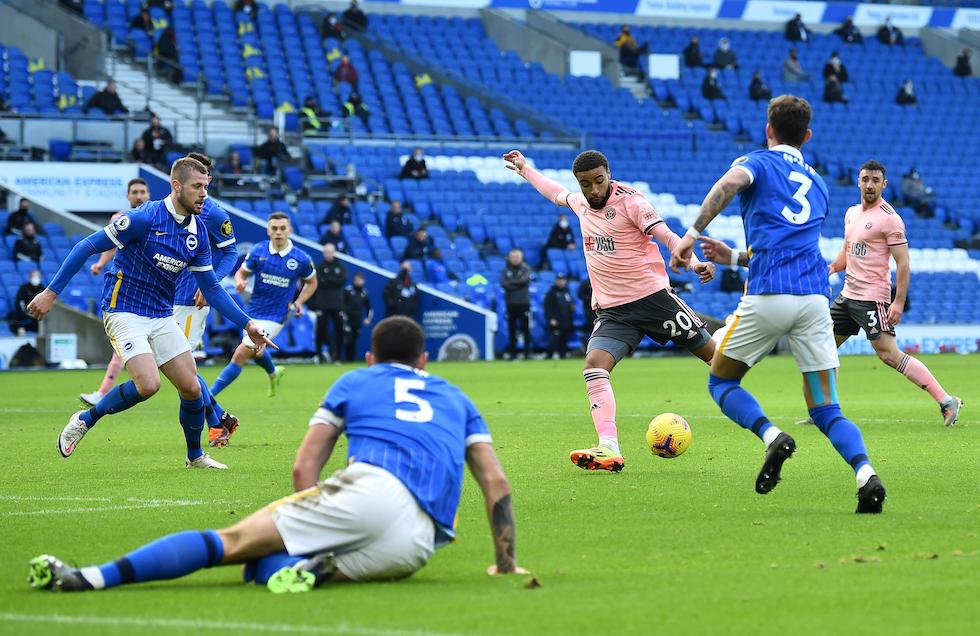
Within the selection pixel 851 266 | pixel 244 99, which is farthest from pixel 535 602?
pixel 244 99

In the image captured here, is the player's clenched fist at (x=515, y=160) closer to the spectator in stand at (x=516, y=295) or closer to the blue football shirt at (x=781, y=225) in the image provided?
the blue football shirt at (x=781, y=225)

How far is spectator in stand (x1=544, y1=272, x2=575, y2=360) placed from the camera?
32562mm

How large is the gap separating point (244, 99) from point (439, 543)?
31.9 metres

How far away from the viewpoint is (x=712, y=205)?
8.39 metres

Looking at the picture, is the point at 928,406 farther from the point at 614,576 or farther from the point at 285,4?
the point at 285,4

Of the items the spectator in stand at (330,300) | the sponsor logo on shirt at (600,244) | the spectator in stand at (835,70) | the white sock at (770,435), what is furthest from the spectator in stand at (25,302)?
the spectator in stand at (835,70)

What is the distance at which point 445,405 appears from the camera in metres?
6.39

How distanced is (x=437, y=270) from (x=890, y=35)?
2456 centimetres

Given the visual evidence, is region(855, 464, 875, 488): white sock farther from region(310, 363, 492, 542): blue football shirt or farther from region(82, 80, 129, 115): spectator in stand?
region(82, 80, 129, 115): spectator in stand

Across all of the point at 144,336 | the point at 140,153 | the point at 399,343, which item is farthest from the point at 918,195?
the point at 399,343

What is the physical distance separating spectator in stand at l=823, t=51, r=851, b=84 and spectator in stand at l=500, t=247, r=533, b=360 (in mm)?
18647

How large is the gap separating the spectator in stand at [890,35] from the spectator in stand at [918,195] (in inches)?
348

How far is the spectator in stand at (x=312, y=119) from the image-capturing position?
36.6m

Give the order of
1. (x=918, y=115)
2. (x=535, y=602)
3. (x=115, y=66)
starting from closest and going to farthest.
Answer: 1. (x=535, y=602)
2. (x=115, y=66)
3. (x=918, y=115)
